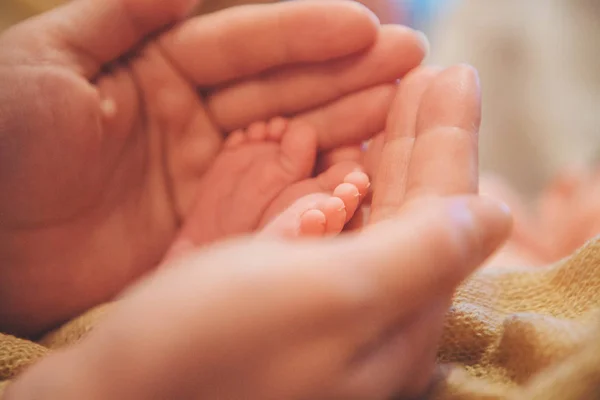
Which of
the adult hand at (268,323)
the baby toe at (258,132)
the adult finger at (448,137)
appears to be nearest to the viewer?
the adult hand at (268,323)

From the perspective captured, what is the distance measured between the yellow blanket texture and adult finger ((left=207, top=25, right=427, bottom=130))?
204 mm

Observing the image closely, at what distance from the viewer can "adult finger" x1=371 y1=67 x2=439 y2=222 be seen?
0.46 metres

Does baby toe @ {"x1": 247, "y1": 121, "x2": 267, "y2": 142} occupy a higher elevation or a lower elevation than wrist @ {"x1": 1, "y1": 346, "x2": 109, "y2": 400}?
higher

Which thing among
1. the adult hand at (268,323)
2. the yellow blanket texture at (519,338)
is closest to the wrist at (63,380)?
the adult hand at (268,323)

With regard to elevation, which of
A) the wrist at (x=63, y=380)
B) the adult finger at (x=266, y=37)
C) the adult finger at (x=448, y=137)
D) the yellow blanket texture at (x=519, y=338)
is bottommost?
the yellow blanket texture at (x=519, y=338)

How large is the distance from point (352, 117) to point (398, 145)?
0.31 ft

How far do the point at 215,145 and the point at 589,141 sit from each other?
75 centimetres

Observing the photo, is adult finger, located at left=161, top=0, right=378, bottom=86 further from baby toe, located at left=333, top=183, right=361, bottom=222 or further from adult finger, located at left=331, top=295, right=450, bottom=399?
adult finger, located at left=331, top=295, right=450, bottom=399

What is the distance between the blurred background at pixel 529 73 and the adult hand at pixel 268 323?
83 centimetres

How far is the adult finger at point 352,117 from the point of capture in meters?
0.56

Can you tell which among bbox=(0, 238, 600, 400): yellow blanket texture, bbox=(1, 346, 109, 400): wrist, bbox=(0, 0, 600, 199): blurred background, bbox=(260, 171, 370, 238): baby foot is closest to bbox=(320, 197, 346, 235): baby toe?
bbox=(260, 171, 370, 238): baby foot

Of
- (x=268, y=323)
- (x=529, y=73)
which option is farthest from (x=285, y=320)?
(x=529, y=73)

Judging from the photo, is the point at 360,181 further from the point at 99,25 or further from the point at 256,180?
the point at 99,25

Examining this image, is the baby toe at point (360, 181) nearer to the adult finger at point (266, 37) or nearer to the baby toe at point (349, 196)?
the baby toe at point (349, 196)
